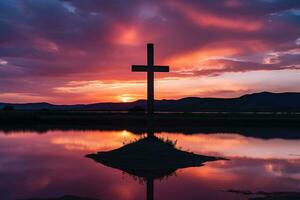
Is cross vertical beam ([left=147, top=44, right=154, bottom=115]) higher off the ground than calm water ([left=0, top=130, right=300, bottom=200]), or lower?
higher

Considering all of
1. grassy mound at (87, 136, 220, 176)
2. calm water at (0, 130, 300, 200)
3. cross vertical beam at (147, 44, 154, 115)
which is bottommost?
calm water at (0, 130, 300, 200)

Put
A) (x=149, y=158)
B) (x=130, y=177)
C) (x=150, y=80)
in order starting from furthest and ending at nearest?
(x=150, y=80)
(x=149, y=158)
(x=130, y=177)

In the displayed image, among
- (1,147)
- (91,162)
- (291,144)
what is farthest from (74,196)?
(291,144)

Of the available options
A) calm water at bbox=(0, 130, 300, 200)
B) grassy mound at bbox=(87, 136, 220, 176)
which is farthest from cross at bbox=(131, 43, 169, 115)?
calm water at bbox=(0, 130, 300, 200)

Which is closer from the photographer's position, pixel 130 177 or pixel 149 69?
pixel 130 177

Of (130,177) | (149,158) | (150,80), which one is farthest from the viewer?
(150,80)

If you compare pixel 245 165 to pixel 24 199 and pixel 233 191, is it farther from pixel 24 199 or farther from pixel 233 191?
pixel 24 199

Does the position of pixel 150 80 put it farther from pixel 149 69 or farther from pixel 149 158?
pixel 149 158

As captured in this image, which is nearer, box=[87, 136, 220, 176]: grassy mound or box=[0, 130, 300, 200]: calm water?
box=[0, 130, 300, 200]: calm water

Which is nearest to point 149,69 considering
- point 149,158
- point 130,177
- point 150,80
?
point 150,80

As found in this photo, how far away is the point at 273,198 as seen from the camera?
1139cm

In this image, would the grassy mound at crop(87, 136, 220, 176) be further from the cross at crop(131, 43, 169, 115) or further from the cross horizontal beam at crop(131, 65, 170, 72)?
the cross horizontal beam at crop(131, 65, 170, 72)

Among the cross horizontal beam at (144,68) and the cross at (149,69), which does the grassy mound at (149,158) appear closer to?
the cross at (149,69)

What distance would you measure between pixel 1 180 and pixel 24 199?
3.23m
